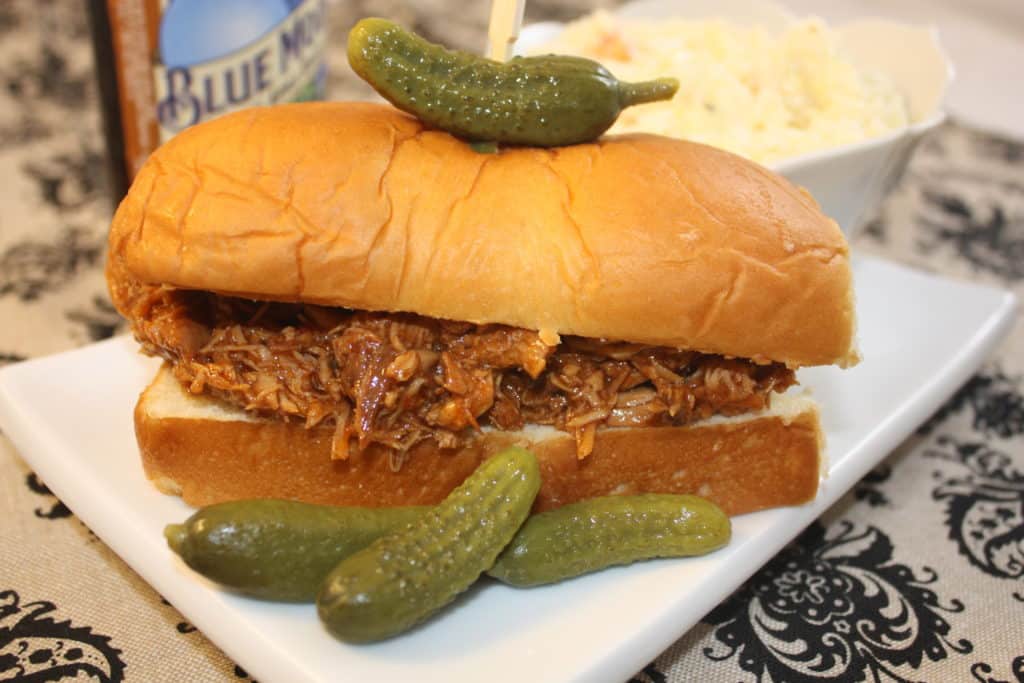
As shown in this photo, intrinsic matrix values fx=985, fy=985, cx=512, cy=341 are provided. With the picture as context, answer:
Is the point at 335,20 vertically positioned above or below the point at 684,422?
below

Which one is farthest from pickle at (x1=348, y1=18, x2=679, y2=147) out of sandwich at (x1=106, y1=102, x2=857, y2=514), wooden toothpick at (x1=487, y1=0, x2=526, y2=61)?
wooden toothpick at (x1=487, y1=0, x2=526, y2=61)

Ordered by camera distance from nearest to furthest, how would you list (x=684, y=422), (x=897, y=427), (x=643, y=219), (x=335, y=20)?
(x=643, y=219), (x=684, y=422), (x=897, y=427), (x=335, y=20)

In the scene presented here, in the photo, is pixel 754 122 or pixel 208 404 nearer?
pixel 208 404

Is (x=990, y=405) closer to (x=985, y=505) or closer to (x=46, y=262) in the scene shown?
(x=985, y=505)

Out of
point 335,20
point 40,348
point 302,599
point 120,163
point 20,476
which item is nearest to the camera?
point 302,599

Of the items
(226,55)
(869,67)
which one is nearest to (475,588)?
(226,55)

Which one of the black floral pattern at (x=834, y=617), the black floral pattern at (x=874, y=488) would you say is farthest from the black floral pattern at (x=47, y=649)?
the black floral pattern at (x=874, y=488)

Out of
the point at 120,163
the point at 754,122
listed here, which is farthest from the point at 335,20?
the point at 754,122

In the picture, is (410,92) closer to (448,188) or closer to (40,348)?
(448,188)

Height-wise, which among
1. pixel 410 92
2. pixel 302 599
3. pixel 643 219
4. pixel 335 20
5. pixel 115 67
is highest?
pixel 410 92
